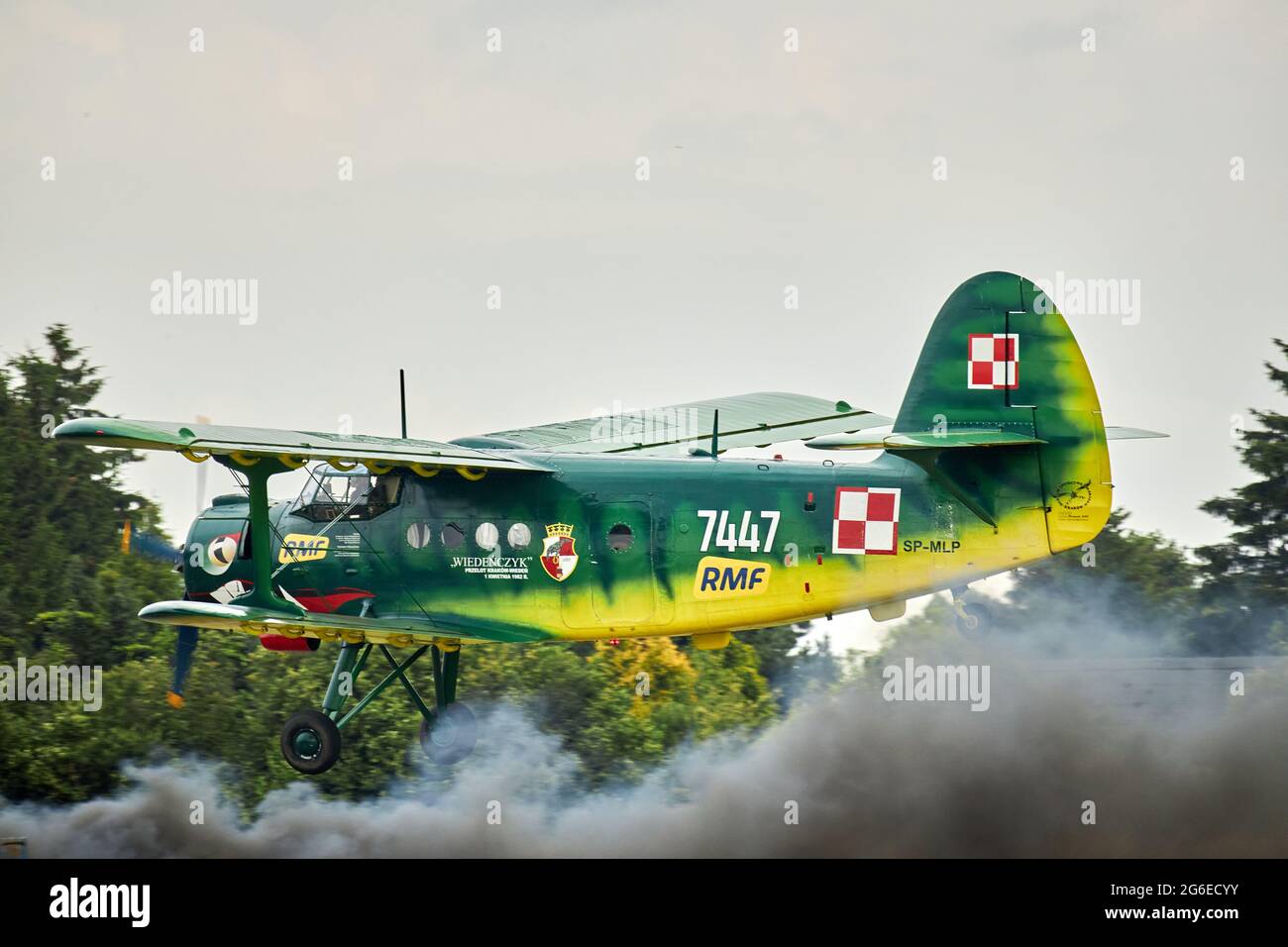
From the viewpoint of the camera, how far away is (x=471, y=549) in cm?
1764

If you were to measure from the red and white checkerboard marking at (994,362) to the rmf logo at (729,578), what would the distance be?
2.50 metres

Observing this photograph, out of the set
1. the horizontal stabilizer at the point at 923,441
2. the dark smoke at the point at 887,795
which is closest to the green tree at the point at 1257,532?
the dark smoke at the point at 887,795

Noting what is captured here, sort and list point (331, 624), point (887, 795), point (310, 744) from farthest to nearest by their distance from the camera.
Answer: point (887, 795) < point (310, 744) < point (331, 624)

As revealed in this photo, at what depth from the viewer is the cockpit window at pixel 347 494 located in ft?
58.8

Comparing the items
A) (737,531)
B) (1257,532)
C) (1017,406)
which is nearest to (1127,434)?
(1017,406)

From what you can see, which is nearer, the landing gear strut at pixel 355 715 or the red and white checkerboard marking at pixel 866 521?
the red and white checkerboard marking at pixel 866 521

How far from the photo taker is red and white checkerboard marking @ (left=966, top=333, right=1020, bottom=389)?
56.7 ft


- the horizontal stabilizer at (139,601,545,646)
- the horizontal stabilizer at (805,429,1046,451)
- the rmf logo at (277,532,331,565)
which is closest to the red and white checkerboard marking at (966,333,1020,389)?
the horizontal stabilizer at (805,429,1046,451)

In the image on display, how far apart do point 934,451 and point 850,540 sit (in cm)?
106

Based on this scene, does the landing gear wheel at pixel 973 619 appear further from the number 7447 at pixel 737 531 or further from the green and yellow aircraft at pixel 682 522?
the number 7447 at pixel 737 531

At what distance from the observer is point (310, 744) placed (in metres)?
17.7

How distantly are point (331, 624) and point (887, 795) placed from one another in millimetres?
5457

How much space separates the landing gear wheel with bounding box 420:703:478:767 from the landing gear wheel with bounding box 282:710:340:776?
114 cm

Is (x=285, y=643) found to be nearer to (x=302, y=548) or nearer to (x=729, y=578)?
(x=302, y=548)
